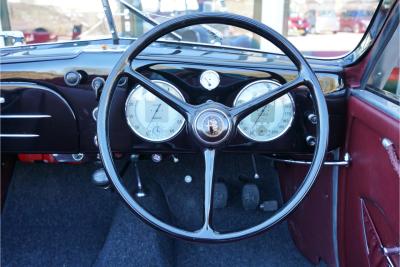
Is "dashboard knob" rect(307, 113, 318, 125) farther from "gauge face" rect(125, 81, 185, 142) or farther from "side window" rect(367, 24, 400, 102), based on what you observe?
"gauge face" rect(125, 81, 185, 142)

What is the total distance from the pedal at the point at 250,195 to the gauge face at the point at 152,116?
2.13ft

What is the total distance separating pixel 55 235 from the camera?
188 centimetres

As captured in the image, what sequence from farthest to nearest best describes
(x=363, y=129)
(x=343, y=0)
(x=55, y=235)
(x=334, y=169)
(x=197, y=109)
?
(x=343, y=0) → (x=55, y=235) → (x=334, y=169) → (x=363, y=129) → (x=197, y=109)

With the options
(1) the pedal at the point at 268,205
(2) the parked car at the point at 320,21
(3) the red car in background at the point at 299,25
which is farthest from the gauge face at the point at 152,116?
(2) the parked car at the point at 320,21

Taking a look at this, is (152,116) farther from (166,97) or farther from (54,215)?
(54,215)

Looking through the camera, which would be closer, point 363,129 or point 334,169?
point 363,129

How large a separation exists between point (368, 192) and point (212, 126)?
1.68 ft

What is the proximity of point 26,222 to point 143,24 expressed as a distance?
1.02 meters

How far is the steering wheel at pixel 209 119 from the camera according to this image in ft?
3.47

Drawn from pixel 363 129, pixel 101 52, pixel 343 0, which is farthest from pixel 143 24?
pixel 343 0

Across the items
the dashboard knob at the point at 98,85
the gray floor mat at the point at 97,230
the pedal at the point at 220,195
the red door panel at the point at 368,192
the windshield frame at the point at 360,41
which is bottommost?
the gray floor mat at the point at 97,230

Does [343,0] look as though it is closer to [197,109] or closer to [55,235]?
[197,109]

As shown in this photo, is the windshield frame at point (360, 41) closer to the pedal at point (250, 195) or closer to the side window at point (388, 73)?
the side window at point (388, 73)

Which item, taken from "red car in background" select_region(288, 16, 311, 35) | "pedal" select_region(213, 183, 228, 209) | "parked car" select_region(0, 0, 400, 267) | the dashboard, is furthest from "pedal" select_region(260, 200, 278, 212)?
"red car in background" select_region(288, 16, 311, 35)
